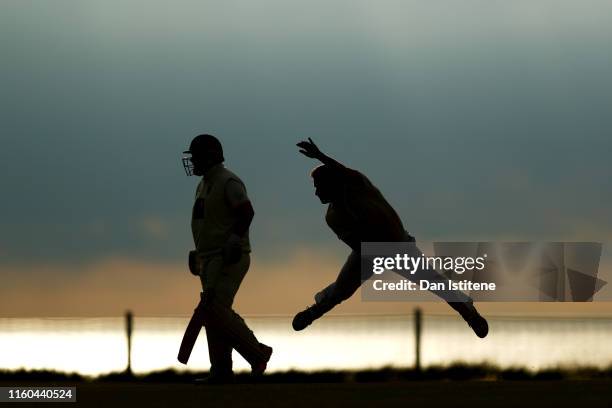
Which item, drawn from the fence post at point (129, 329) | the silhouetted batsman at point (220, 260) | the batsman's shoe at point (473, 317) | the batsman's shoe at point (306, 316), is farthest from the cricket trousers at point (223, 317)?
the fence post at point (129, 329)

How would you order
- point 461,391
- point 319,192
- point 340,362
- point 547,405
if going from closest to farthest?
point 547,405, point 461,391, point 319,192, point 340,362

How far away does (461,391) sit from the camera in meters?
14.0

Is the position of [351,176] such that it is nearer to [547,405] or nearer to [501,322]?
[547,405]

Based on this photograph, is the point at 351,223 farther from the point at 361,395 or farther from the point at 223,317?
the point at 361,395

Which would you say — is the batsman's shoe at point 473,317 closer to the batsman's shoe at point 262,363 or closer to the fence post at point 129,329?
the batsman's shoe at point 262,363

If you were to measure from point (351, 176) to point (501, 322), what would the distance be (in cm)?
750

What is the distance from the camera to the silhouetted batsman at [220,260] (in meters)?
14.4

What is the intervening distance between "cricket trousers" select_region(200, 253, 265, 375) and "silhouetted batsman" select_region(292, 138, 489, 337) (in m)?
0.82

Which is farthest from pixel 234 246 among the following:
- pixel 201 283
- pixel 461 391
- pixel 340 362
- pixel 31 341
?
pixel 31 341

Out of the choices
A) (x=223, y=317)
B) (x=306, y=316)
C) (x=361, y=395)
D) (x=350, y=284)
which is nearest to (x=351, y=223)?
(x=350, y=284)

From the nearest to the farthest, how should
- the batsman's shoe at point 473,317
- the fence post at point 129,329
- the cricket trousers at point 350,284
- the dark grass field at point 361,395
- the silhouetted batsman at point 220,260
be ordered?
1. the dark grass field at point 361,395
2. the silhouetted batsman at point 220,260
3. the cricket trousers at point 350,284
4. the batsman's shoe at point 473,317
5. the fence post at point 129,329

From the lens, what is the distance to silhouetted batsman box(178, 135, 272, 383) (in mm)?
14391

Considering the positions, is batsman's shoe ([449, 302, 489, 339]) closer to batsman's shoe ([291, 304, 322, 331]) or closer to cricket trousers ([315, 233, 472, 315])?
cricket trousers ([315, 233, 472, 315])

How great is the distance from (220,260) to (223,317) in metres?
0.58
